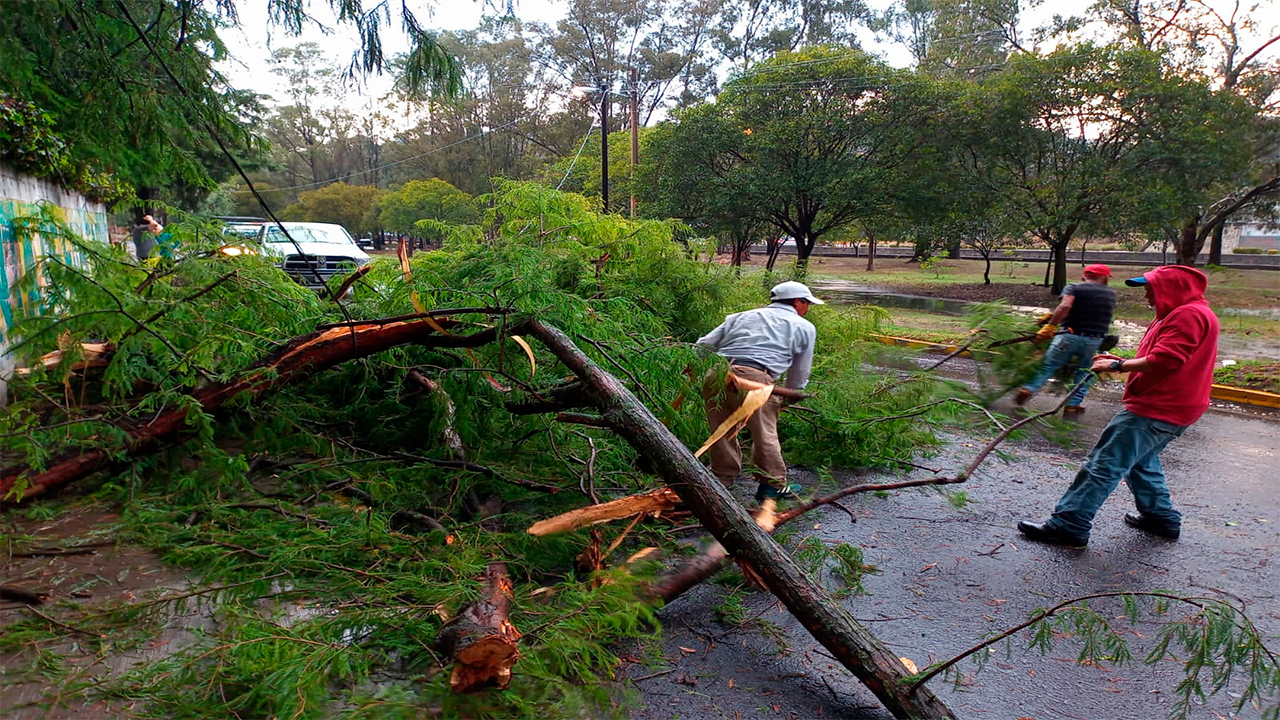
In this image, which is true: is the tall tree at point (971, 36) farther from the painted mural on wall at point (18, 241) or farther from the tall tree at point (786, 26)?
the painted mural on wall at point (18, 241)

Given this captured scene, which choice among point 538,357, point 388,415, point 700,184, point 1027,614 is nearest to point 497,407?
point 538,357

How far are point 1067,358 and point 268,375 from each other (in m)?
4.50

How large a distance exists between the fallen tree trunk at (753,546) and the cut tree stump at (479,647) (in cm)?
97

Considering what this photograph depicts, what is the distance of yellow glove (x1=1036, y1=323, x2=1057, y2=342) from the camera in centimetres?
412

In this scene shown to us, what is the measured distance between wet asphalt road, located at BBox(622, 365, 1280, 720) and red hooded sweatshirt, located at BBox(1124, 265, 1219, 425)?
1.73ft

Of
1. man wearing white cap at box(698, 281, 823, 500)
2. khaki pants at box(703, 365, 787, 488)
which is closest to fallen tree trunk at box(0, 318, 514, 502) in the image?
khaki pants at box(703, 365, 787, 488)

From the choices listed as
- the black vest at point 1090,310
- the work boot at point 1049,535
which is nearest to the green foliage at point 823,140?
A: the black vest at point 1090,310

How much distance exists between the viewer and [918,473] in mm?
5402

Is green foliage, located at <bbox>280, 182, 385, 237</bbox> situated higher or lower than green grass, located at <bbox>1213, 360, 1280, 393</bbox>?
higher

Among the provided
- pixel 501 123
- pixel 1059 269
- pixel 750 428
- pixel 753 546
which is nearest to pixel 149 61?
pixel 750 428

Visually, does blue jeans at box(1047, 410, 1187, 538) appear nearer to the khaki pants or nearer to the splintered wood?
the khaki pants

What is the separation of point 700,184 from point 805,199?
2842 mm

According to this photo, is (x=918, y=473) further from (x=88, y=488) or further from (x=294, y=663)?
(x=88, y=488)

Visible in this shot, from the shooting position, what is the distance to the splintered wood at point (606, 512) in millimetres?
→ 3205
